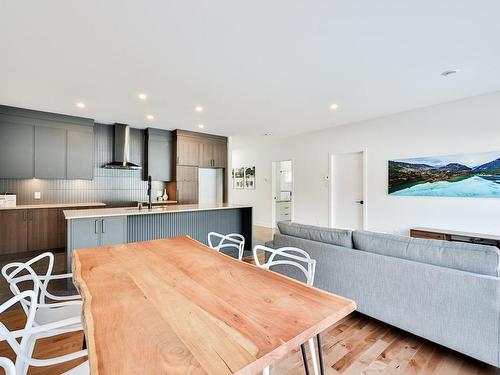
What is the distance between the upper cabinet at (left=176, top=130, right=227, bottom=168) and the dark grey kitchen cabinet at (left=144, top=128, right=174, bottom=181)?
284mm

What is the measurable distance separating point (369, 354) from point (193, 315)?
63.7 inches

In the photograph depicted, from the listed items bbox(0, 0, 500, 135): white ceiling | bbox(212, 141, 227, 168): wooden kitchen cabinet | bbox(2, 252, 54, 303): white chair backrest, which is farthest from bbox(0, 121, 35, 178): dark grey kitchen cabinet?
bbox(2, 252, 54, 303): white chair backrest

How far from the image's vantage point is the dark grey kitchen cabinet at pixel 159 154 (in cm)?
578

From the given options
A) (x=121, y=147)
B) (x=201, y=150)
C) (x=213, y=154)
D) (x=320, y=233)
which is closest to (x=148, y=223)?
(x=121, y=147)

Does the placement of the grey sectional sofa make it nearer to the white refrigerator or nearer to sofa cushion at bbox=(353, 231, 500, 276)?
sofa cushion at bbox=(353, 231, 500, 276)

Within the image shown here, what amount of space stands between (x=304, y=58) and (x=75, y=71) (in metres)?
2.50

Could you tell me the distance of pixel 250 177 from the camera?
7898 mm

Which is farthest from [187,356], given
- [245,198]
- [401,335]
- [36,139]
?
[245,198]

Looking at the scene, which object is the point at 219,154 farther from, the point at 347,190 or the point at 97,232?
the point at 97,232

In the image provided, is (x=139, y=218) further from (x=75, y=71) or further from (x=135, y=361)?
(x=135, y=361)

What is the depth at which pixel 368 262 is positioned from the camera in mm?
2131

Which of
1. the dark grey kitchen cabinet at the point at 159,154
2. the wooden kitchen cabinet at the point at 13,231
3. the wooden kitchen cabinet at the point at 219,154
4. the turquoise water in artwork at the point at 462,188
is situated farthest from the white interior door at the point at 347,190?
the wooden kitchen cabinet at the point at 13,231

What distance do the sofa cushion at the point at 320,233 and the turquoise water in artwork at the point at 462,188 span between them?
282 cm

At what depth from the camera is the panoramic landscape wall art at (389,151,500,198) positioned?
3.73 m
